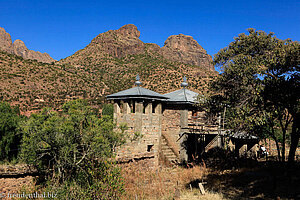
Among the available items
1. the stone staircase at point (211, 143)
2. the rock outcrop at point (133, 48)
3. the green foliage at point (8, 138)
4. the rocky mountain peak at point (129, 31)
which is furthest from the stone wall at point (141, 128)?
the rocky mountain peak at point (129, 31)

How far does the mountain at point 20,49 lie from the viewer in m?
117

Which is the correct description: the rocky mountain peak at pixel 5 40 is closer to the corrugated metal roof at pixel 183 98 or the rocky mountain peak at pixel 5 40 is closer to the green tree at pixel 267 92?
the corrugated metal roof at pixel 183 98

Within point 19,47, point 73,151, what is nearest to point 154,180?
point 73,151

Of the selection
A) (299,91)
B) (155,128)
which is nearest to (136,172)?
(155,128)

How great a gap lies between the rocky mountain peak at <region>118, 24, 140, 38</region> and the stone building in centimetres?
9345

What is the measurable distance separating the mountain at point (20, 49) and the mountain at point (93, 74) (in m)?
49.9

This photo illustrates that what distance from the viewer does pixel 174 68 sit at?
64.6 metres

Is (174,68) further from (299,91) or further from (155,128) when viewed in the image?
(299,91)

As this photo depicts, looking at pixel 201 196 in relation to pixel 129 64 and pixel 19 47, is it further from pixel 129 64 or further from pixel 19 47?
pixel 19 47

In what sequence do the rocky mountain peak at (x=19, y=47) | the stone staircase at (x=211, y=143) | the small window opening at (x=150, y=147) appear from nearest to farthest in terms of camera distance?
the small window opening at (x=150, y=147) → the stone staircase at (x=211, y=143) → the rocky mountain peak at (x=19, y=47)

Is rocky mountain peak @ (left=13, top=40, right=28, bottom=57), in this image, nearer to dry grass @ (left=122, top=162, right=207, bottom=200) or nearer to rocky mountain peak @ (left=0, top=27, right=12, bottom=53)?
rocky mountain peak @ (left=0, top=27, right=12, bottom=53)

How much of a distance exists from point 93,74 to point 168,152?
50150 millimetres

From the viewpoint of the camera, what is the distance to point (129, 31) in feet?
353

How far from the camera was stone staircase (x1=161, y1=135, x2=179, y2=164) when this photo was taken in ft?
52.4
